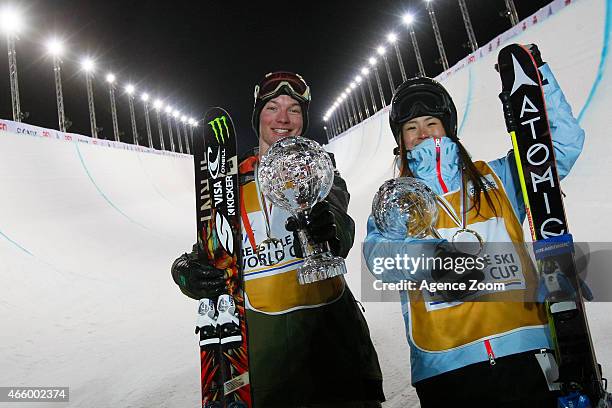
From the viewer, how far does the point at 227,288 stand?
2.02m

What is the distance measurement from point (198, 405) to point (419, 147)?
2311mm

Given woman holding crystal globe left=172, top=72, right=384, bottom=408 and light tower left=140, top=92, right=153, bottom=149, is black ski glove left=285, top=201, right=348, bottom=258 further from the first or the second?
light tower left=140, top=92, right=153, bottom=149

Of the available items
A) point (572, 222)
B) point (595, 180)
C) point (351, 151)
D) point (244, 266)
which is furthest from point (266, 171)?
point (351, 151)

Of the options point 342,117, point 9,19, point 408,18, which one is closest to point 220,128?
point 9,19

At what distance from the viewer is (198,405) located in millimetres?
2912

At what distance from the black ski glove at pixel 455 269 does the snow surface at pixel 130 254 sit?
129 cm

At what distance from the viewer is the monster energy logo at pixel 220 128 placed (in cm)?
221

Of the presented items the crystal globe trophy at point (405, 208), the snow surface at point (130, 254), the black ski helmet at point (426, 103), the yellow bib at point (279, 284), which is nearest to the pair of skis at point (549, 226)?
the black ski helmet at point (426, 103)

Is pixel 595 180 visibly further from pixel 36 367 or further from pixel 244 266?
pixel 36 367

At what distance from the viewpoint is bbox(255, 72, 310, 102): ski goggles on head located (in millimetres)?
2270

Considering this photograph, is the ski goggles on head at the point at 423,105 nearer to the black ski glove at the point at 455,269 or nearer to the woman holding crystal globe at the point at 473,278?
the woman holding crystal globe at the point at 473,278

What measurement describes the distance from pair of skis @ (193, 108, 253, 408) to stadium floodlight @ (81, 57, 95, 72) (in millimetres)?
14627

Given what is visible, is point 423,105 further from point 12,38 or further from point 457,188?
point 12,38

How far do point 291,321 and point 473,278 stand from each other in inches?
34.5
